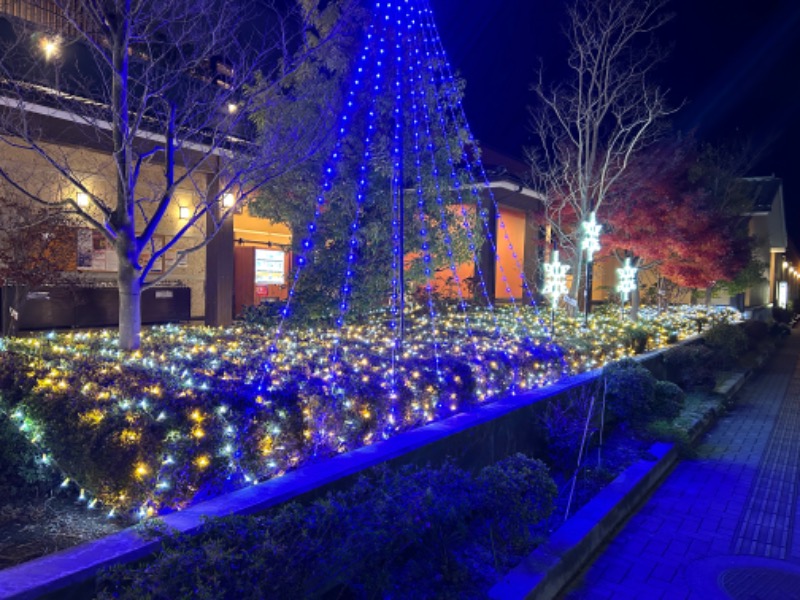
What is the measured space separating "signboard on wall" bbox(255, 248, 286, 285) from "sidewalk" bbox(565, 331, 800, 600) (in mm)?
14952

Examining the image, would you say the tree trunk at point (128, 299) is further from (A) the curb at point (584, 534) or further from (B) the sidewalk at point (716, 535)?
(B) the sidewalk at point (716, 535)

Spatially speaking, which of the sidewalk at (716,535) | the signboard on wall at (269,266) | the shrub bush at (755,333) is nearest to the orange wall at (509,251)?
the signboard on wall at (269,266)

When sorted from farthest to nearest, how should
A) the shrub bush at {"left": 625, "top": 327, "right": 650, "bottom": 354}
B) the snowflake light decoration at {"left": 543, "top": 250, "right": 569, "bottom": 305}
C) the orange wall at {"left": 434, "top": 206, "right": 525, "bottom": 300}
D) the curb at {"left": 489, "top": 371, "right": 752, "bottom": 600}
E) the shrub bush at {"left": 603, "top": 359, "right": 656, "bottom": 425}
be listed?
the orange wall at {"left": 434, "top": 206, "right": 525, "bottom": 300} < the snowflake light decoration at {"left": 543, "top": 250, "right": 569, "bottom": 305} < the shrub bush at {"left": 625, "top": 327, "right": 650, "bottom": 354} < the shrub bush at {"left": 603, "top": 359, "right": 656, "bottom": 425} < the curb at {"left": 489, "top": 371, "right": 752, "bottom": 600}

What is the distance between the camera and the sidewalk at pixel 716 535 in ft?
13.9

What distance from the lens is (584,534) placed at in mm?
4602

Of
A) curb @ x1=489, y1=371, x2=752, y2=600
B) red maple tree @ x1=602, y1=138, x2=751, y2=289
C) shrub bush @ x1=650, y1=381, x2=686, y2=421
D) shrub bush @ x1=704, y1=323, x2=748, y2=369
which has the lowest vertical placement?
curb @ x1=489, y1=371, x2=752, y2=600

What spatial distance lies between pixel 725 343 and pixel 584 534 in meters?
11.2

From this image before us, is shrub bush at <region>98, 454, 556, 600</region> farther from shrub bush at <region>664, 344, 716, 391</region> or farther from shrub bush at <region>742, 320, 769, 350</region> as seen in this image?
shrub bush at <region>742, 320, 769, 350</region>

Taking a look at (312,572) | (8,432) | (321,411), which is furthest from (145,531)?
(8,432)

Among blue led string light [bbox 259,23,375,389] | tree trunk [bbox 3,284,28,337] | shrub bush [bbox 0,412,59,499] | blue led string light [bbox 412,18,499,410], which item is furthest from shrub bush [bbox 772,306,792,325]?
shrub bush [bbox 0,412,59,499]

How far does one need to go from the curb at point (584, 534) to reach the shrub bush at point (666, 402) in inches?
42.6

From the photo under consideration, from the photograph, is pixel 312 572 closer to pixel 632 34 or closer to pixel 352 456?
pixel 352 456

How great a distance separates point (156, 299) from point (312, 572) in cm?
1348

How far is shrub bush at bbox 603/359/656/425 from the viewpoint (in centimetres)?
790
